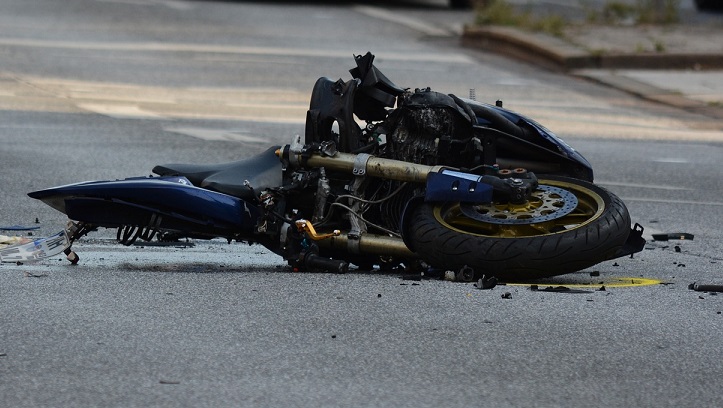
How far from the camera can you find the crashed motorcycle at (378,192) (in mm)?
7027

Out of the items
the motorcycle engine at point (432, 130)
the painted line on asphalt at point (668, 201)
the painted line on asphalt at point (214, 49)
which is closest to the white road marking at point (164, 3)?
the painted line on asphalt at point (214, 49)

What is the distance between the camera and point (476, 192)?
7.00 metres

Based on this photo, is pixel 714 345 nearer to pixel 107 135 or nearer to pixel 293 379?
pixel 293 379

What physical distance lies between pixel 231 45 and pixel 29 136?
756cm

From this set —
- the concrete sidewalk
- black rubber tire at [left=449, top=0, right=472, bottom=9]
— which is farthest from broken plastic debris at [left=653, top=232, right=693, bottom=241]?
black rubber tire at [left=449, top=0, right=472, bottom=9]

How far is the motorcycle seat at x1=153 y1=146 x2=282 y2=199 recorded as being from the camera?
24.6 ft

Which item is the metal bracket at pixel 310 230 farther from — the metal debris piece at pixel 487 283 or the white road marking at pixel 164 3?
the white road marking at pixel 164 3

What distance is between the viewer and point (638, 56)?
762 inches

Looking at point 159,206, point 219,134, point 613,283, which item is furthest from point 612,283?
point 219,134

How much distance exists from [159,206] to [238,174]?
0.48m

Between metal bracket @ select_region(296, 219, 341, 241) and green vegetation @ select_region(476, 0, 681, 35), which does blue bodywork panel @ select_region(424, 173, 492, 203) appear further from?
green vegetation @ select_region(476, 0, 681, 35)

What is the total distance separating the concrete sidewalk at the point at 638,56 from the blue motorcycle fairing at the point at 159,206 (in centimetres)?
978

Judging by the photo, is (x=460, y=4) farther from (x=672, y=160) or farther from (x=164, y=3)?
(x=672, y=160)

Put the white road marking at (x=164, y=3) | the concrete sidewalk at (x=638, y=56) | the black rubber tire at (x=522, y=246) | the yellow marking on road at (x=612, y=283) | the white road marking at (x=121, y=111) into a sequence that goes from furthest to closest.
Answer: the white road marking at (x=164, y=3) < the concrete sidewalk at (x=638, y=56) < the white road marking at (x=121, y=111) < the yellow marking on road at (x=612, y=283) < the black rubber tire at (x=522, y=246)
